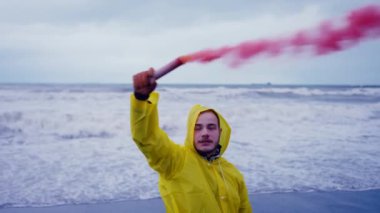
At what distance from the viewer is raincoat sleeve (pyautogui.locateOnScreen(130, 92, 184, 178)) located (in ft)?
7.07

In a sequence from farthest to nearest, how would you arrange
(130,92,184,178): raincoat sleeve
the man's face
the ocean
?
the ocean → the man's face → (130,92,184,178): raincoat sleeve

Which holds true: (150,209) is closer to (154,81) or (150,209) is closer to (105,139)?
(154,81)

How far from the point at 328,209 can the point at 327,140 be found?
20.7ft

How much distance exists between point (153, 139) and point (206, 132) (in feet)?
2.12

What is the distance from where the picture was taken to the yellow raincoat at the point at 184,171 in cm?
221

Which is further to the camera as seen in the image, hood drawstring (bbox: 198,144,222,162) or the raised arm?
hood drawstring (bbox: 198,144,222,162)

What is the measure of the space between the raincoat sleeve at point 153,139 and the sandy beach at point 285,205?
3.20 metres

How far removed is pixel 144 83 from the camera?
6.57 feet

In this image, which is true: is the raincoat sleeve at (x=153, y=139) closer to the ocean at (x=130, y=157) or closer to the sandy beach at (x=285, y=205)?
the sandy beach at (x=285, y=205)

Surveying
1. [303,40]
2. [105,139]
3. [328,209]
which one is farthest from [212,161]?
[105,139]

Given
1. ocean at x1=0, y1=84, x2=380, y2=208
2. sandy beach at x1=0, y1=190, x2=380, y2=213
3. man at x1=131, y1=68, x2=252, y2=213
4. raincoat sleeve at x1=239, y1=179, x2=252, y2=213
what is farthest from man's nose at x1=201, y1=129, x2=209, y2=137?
ocean at x1=0, y1=84, x2=380, y2=208

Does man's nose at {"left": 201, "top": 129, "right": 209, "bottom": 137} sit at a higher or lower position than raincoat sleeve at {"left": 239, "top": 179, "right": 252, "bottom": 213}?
higher

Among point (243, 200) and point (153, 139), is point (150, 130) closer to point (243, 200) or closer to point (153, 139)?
point (153, 139)

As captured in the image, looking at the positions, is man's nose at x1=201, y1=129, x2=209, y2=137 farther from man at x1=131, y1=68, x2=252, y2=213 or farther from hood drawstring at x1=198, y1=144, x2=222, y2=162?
hood drawstring at x1=198, y1=144, x2=222, y2=162
